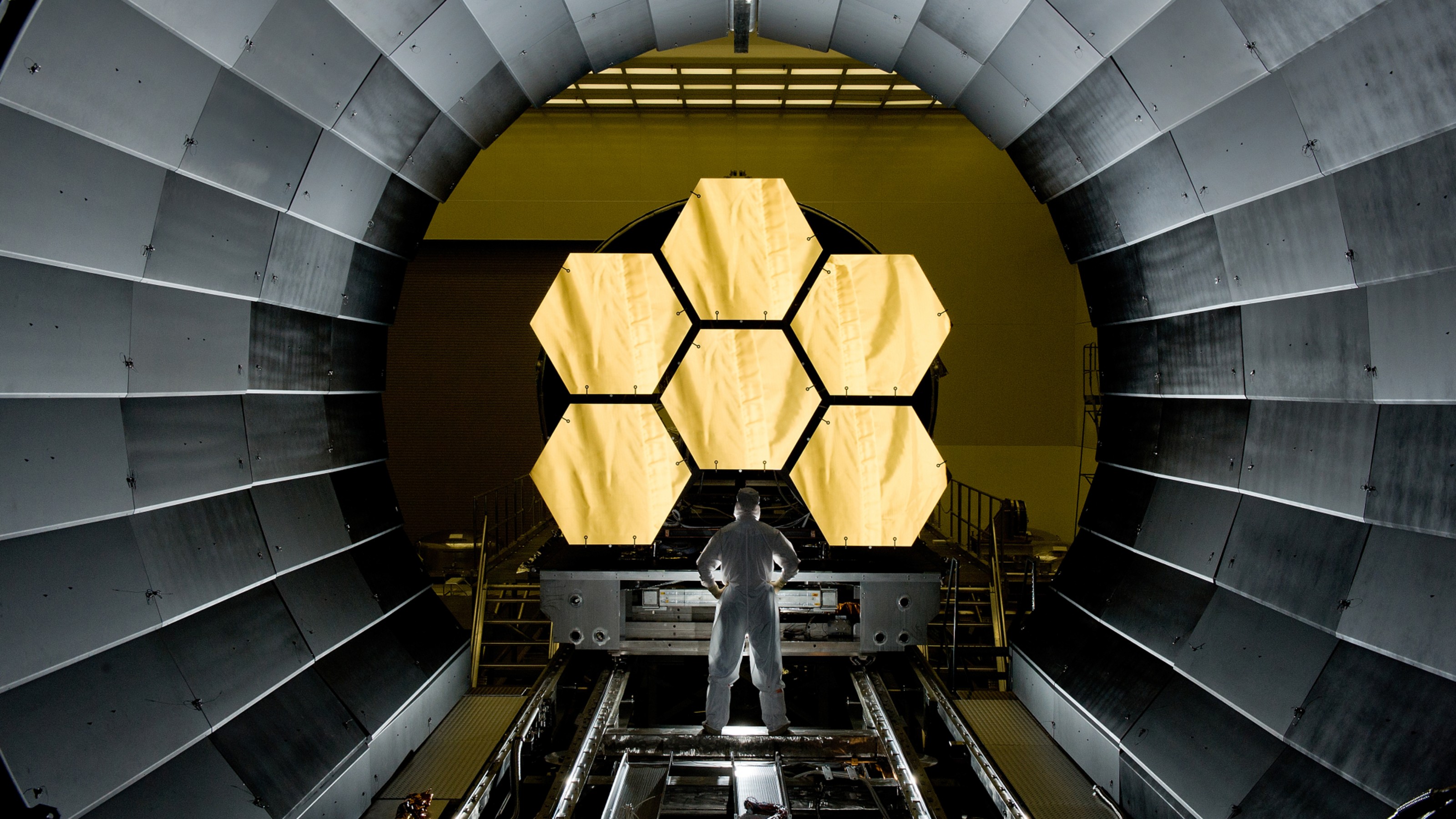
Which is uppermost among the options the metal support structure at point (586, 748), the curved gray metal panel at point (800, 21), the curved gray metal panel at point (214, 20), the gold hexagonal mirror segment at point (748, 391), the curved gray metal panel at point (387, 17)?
the curved gray metal panel at point (800, 21)

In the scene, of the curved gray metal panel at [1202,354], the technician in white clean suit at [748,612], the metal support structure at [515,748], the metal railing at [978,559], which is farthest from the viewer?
the metal railing at [978,559]

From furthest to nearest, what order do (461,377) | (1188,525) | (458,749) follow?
1. (461,377)
2. (458,749)
3. (1188,525)

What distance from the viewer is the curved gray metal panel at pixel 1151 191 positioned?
3623mm

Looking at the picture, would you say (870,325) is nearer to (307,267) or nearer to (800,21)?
(800,21)

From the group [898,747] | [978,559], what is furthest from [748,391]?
[978,559]

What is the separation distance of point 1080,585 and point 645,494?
303 centimetres

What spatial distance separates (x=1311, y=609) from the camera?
2961 millimetres

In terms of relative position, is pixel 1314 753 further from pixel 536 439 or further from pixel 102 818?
pixel 536 439

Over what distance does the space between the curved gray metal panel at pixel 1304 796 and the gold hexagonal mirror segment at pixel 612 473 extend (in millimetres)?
3327

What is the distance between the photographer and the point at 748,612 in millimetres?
4348

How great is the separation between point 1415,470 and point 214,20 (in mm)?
4995

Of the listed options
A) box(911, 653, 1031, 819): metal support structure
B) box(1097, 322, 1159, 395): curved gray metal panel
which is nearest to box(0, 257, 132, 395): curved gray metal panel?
box(911, 653, 1031, 819): metal support structure

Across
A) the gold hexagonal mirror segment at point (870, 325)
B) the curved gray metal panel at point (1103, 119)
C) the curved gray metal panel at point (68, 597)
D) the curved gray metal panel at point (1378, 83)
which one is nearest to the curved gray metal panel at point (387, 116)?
the curved gray metal panel at point (68, 597)

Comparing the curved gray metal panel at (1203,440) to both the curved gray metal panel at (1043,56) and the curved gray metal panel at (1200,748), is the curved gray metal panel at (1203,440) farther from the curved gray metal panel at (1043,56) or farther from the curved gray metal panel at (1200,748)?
the curved gray metal panel at (1043,56)
